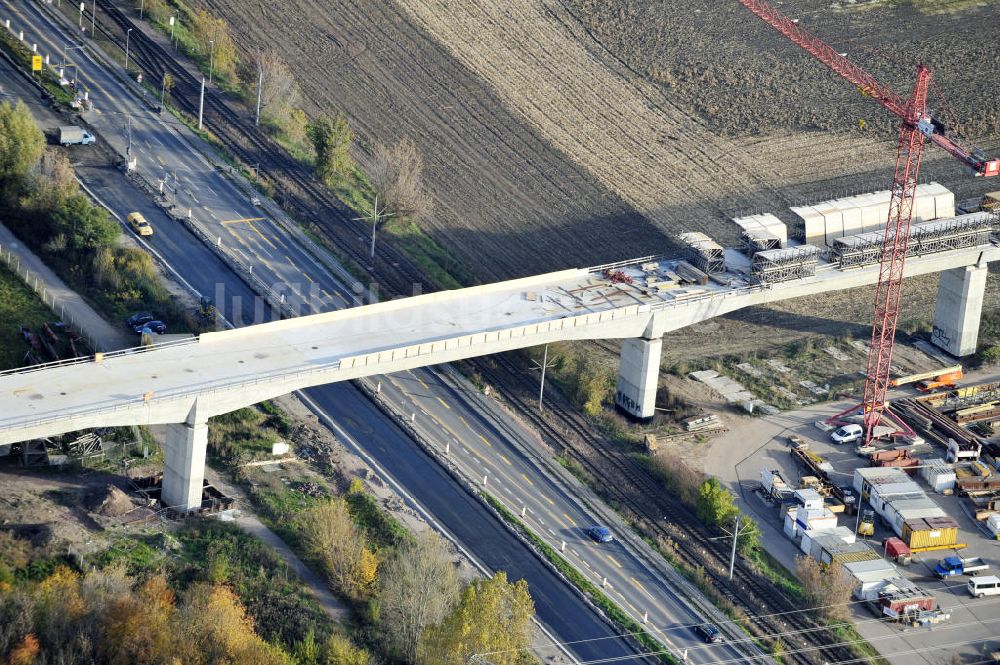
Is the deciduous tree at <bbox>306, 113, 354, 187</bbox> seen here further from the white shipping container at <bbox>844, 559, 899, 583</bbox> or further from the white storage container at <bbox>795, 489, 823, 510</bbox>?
the white shipping container at <bbox>844, 559, 899, 583</bbox>

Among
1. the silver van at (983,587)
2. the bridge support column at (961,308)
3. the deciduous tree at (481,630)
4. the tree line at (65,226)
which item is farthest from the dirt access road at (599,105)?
the deciduous tree at (481,630)

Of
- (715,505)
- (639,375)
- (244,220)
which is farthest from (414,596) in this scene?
(244,220)

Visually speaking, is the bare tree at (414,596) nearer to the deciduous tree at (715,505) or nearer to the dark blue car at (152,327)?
the deciduous tree at (715,505)

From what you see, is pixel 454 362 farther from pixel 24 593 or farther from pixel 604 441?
pixel 24 593

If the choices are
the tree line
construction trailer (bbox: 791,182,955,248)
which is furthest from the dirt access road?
the tree line

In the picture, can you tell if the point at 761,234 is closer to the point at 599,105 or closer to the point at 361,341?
the point at 361,341

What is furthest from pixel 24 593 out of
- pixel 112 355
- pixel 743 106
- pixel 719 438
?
pixel 743 106
